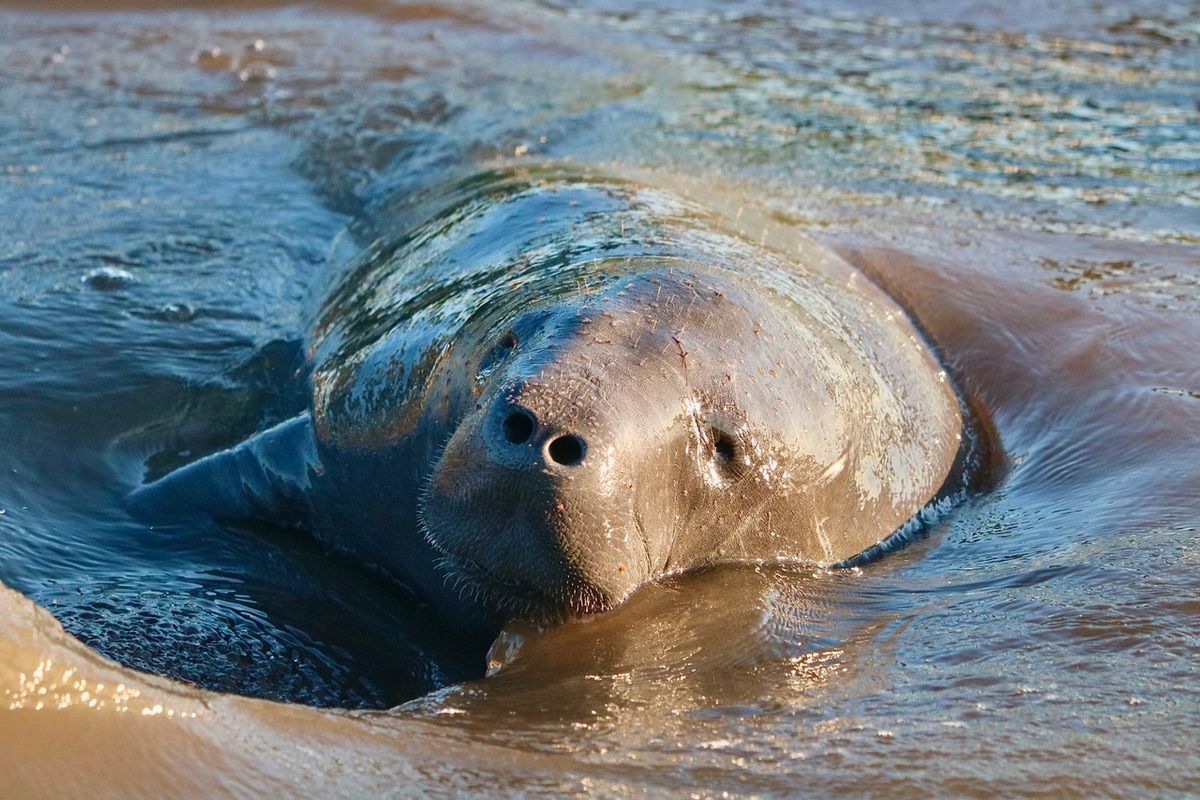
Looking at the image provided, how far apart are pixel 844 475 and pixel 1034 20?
11.5 m

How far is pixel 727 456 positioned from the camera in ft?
14.2

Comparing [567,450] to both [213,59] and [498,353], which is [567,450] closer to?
[498,353]

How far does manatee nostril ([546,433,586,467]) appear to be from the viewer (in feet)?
11.9

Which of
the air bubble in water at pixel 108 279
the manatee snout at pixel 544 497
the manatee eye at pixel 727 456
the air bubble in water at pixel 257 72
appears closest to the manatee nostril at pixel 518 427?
the manatee snout at pixel 544 497

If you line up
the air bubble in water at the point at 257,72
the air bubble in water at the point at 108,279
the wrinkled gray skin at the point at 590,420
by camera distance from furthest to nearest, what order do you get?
the air bubble in water at the point at 257,72 < the air bubble in water at the point at 108,279 < the wrinkled gray skin at the point at 590,420

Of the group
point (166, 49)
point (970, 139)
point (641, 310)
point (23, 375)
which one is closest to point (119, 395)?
point (23, 375)

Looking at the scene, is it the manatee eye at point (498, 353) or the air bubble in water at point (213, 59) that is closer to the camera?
the manatee eye at point (498, 353)

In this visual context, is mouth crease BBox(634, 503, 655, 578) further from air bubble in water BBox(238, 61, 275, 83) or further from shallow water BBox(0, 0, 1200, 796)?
air bubble in water BBox(238, 61, 275, 83)

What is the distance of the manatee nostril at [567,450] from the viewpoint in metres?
3.62

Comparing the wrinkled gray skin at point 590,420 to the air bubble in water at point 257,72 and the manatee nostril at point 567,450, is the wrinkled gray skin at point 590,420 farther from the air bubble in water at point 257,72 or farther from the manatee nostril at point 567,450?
the air bubble in water at point 257,72

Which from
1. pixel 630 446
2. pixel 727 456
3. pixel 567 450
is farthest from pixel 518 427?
pixel 727 456

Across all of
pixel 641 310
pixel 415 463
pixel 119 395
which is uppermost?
pixel 641 310

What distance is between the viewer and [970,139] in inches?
407

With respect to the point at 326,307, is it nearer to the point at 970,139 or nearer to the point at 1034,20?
the point at 970,139
